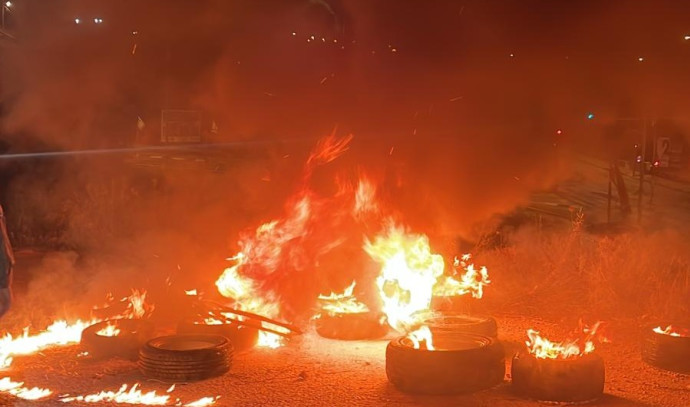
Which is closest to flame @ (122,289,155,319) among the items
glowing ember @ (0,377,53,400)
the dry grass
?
glowing ember @ (0,377,53,400)

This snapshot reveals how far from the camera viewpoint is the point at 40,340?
7465mm

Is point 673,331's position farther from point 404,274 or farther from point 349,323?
point 349,323

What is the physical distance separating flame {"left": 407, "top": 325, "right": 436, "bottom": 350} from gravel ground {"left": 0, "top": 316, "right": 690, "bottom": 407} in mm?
405

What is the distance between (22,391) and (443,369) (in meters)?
3.19

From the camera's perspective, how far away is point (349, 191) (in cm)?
980

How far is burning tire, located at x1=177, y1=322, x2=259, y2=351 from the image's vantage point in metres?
7.27

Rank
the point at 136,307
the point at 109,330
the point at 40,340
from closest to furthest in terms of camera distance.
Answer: the point at 109,330 < the point at 40,340 < the point at 136,307

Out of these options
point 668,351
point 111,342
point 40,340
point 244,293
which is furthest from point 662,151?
point 40,340

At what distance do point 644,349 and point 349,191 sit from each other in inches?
166

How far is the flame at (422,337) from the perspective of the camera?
20.6ft

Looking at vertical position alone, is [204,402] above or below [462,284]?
below

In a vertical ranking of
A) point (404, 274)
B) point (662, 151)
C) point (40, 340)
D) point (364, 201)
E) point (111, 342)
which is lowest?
point (40, 340)

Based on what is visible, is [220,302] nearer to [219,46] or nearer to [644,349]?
[644,349]

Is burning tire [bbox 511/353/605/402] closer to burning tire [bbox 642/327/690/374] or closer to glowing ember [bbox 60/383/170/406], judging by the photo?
burning tire [bbox 642/327/690/374]
